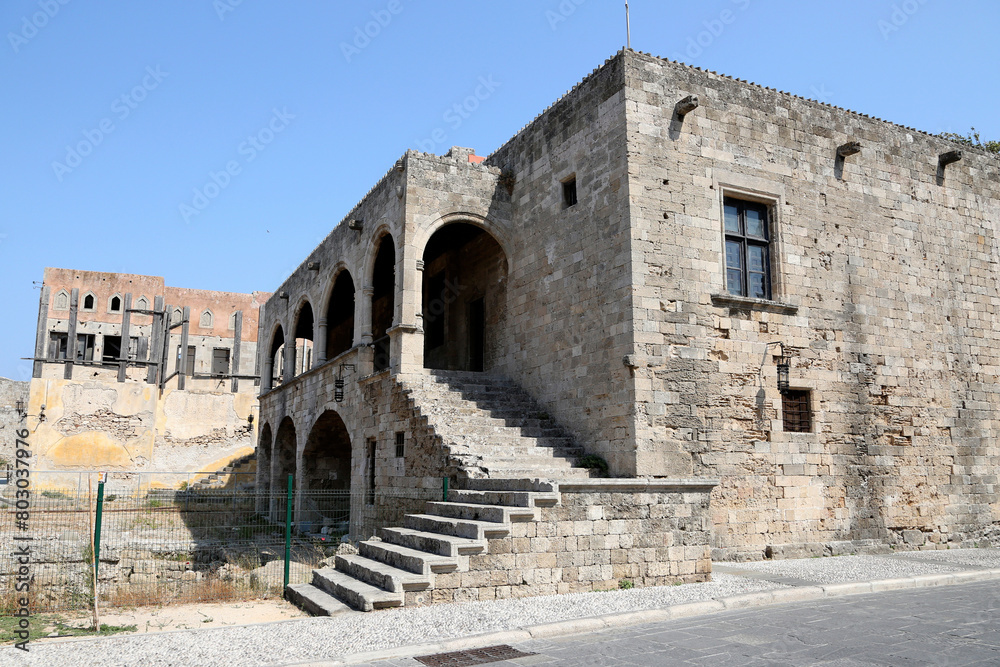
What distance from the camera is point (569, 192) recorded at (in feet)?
41.5

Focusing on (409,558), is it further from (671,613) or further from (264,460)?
(264,460)

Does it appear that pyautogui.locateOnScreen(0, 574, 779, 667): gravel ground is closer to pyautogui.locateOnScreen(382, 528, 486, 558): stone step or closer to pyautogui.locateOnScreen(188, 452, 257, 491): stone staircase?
pyautogui.locateOnScreen(382, 528, 486, 558): stone step

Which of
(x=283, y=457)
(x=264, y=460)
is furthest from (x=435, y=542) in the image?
(x=264, y=460)

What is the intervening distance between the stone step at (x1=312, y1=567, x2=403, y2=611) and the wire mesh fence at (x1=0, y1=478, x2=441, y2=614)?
0.87 m

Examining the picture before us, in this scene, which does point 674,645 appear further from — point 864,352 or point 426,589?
point 864,352

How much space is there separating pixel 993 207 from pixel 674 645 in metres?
13.0

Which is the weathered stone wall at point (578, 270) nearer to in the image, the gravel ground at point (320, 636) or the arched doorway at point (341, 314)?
the gravel ground at point (320, 636)

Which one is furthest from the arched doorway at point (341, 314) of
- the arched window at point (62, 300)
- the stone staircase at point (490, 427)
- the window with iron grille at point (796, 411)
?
the arched window at point (62, 300)

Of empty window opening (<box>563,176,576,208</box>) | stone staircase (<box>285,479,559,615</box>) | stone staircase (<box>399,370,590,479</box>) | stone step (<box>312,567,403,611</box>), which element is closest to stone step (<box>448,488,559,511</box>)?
A: stone staircase (<box>285,479,559,615</box>)

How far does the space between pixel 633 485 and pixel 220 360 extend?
103 ft

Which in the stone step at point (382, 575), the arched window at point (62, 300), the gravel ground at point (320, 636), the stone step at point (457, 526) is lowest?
the gravel ground at point (320, 636)

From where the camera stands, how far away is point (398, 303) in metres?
13.4

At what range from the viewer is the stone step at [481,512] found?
312 inches

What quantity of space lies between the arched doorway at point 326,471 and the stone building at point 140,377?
918 cm
